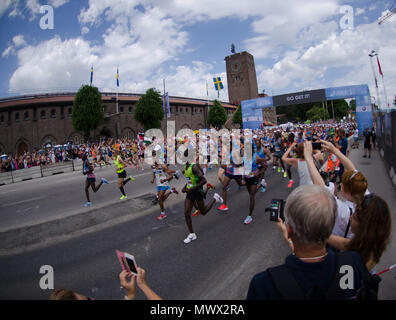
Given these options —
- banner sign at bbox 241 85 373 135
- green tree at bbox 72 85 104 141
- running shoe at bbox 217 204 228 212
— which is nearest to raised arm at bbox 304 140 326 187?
running shoe at bbox 217 204 228 212

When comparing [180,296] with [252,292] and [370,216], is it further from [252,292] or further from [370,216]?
[370,216]

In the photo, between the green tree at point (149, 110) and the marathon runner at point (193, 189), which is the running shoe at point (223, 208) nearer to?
the marathon runner at point (193, 189)

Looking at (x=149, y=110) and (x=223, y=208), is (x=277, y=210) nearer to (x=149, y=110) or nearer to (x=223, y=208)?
(x=223, y=208)

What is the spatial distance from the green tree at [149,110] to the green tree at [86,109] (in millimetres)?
7194

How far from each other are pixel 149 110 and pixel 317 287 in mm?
44250

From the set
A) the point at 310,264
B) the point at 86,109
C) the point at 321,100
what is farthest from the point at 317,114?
the point at 310,264

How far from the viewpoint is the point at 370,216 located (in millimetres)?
1937

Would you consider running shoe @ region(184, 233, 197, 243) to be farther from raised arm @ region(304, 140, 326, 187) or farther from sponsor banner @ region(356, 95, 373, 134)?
sponsor banner @ region(356, 95, 373, 134)

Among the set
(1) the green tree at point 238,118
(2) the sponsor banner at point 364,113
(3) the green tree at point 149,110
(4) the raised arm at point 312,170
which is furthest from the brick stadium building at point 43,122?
(4) the raised arm at point 312,170

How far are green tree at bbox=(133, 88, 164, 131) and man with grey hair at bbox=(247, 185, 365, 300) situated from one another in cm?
4372
